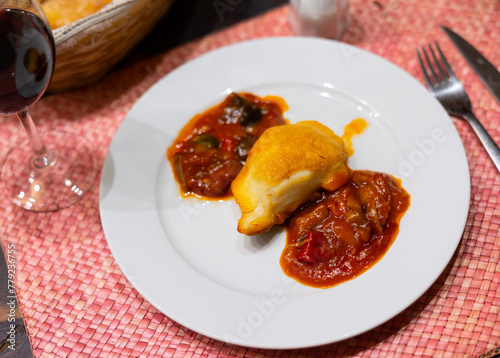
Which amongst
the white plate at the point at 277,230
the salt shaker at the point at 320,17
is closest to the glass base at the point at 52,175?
Result: the white plate at the point at 277,230

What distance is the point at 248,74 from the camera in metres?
2.48

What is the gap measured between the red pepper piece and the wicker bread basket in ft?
4.11

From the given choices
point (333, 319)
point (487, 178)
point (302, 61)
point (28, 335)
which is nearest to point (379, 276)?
point (333, 319)

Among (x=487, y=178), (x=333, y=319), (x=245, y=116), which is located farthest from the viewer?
(x=245, y=116)

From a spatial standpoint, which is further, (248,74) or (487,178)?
(248,74)

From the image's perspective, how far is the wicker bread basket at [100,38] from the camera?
2170mm

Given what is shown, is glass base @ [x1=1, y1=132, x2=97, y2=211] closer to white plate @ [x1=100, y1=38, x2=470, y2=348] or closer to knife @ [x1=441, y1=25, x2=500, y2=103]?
white plate @ [x1=100, y1=38, x2=470, y2=348]

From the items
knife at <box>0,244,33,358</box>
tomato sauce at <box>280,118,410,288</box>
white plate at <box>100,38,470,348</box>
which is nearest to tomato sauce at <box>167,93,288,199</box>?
white plate at <box>100,38,470,348</box>

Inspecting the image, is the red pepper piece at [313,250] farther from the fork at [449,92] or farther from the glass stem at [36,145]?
the glass stem at [36,145]

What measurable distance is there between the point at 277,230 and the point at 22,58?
109cm

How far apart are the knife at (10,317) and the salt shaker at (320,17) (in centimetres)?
176

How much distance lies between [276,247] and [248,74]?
936mm

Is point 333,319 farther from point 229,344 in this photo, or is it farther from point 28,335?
point 28,335

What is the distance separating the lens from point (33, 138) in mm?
2229
